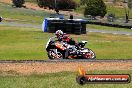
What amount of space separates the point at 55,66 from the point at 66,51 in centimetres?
290

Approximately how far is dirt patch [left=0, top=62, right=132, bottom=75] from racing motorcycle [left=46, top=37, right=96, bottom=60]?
190 cm

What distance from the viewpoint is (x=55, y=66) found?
2038 cm

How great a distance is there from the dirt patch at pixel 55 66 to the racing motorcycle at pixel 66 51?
1.90 meters

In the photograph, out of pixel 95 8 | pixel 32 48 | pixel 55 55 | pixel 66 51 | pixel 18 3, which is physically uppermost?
pixel 66 51

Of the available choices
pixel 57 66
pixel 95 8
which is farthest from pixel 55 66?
pixel 95 8

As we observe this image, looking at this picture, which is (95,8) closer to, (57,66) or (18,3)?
(18,3)

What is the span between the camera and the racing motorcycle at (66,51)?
2317 cm

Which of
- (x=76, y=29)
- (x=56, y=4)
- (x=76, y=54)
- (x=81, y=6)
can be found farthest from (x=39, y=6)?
(x=76, y=54)

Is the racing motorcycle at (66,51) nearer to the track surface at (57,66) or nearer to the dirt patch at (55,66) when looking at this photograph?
the track surface at (57,66)

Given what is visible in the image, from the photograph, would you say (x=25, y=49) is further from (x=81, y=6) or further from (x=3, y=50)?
(x=81, y=6)

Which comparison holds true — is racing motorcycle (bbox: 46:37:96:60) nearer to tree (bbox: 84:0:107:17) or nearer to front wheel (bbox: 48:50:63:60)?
front wheel (bbox: 48:50:63:60)

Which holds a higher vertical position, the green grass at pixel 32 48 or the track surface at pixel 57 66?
the track surface at pixel 57 66

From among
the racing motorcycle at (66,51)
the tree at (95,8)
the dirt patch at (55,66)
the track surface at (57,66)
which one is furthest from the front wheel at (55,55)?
the tree at (95,8)

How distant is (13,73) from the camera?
58.7 feet
